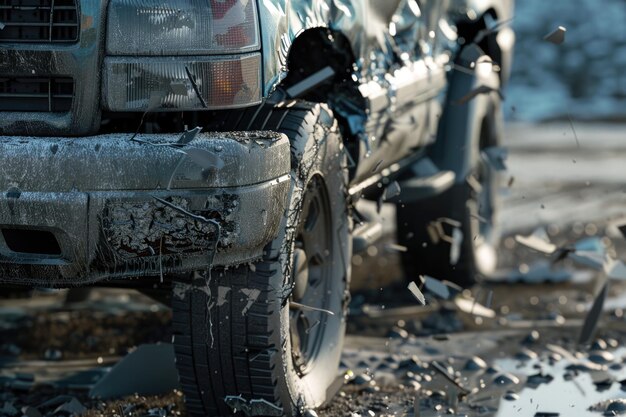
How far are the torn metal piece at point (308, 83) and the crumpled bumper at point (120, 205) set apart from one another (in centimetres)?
81

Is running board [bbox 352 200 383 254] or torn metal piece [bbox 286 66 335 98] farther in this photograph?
running board [bbox 352 200 383 254]

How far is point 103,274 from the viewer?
396 cm

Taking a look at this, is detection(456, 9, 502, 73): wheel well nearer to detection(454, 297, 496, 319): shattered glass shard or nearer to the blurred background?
detection(454, 297, 496, 319): shattered glass shard

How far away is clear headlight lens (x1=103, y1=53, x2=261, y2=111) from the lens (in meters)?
4.00

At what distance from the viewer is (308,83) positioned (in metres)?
4.82

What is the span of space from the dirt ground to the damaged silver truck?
0.46 metres

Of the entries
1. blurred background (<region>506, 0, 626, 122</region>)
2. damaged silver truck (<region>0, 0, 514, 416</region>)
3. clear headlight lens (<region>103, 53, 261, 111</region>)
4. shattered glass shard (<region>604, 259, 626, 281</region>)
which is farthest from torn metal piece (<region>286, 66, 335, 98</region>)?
blurred background (<region>506, 0, 626, 122</region>)

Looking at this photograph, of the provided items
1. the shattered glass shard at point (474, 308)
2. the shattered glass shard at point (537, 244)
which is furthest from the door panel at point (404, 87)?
the shattered glass shard at point (474, 308)

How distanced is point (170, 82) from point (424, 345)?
239 centimetres

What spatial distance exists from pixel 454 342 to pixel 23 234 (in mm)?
2645

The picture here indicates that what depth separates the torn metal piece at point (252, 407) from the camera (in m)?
4.39

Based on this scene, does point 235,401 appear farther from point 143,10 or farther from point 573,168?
point 573,168

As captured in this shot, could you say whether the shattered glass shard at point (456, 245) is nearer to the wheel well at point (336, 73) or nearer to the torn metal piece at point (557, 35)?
the torn metal piece at point (557, 35)

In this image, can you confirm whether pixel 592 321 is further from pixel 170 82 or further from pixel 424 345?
pixel 170 82
